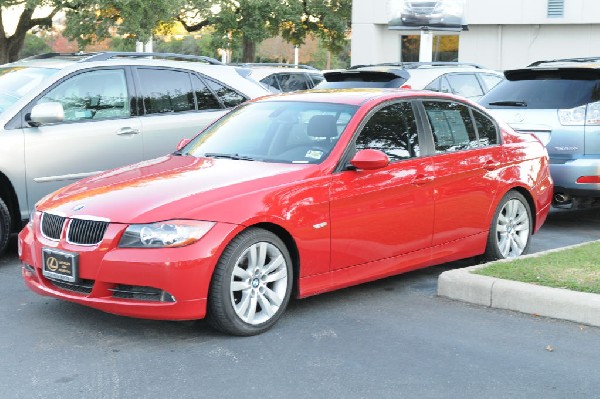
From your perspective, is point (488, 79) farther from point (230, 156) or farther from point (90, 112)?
point (230, 156)

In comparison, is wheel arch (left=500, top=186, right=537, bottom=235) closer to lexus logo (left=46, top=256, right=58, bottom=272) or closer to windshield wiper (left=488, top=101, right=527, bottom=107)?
windshield wiper (left=488, top=101, right=527, bottom=107)

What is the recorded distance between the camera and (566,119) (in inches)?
385

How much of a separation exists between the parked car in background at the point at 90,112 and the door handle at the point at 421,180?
3.17m

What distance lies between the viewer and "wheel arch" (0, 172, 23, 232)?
26.4 ft

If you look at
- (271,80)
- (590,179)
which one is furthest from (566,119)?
(271,80)

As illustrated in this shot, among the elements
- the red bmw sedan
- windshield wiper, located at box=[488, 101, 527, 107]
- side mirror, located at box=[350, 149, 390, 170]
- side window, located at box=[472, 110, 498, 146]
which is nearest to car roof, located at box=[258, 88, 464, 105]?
the red bmw sedan

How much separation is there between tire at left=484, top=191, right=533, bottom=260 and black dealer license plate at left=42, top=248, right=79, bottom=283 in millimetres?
3622

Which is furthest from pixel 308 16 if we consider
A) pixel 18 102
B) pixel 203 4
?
pixel 18 102

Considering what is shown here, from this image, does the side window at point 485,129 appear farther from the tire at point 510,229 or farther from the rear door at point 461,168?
the tire at point 510,229

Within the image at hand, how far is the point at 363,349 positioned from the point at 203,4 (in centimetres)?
3281

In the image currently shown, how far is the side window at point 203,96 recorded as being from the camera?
968 cm

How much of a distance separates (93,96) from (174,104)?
934 mm

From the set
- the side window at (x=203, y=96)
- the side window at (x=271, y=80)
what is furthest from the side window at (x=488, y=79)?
the side window at (x=203, y=96)

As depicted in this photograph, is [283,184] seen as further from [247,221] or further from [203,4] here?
[203,4]
